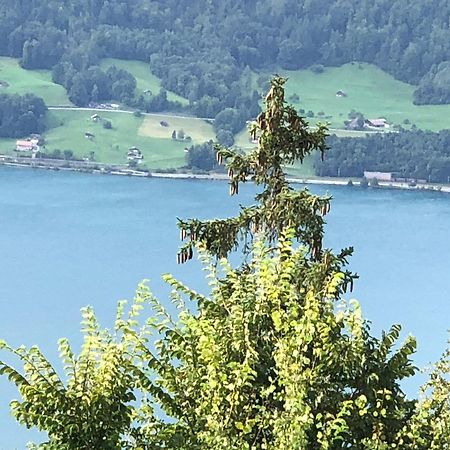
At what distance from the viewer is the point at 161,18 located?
7575cm

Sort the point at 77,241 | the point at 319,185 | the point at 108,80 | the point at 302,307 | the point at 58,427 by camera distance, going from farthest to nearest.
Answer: the point at 108,80 < the point at 319,185 < the point at 77,241 < the point at 302,307 < the point at 58,427

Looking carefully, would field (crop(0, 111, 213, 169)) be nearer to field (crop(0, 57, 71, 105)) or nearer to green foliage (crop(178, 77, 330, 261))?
field (crop(0, 57, 71, 105))

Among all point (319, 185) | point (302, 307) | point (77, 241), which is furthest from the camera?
point (319, 185)

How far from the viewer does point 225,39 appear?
74.0m

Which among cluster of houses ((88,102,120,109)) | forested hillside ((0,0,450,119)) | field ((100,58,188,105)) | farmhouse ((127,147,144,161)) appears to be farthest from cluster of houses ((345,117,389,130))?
cluster of houses ((88,102,120,109))

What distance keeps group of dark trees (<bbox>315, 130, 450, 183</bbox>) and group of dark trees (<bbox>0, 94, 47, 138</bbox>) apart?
536 inches

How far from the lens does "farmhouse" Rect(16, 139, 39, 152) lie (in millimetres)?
52222

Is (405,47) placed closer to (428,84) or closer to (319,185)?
(428,84)

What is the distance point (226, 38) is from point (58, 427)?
7148 centimetres

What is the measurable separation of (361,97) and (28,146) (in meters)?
18.7

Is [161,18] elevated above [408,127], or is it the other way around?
[161,18]

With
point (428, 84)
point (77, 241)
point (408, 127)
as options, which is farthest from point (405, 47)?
point (77, 241)

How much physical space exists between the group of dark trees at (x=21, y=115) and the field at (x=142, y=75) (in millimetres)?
6695

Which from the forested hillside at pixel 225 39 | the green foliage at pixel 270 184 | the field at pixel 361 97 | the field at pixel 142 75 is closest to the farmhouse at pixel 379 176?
the field at pixel 361 97
